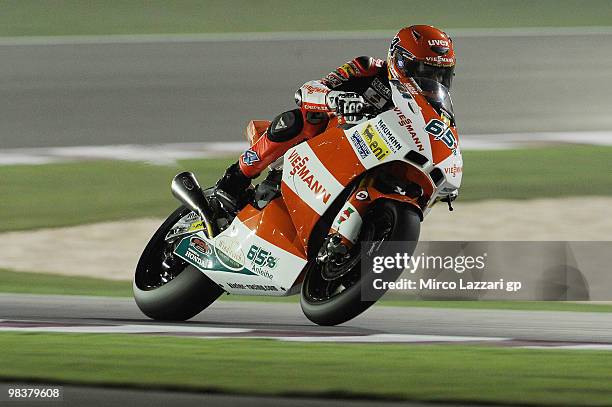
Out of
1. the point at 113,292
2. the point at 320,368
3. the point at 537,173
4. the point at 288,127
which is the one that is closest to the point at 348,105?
the point at 288,127

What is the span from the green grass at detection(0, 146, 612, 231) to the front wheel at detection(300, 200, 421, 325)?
5.17 metres

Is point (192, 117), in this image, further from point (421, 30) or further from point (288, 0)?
point (421, 30)

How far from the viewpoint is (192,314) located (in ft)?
28.2

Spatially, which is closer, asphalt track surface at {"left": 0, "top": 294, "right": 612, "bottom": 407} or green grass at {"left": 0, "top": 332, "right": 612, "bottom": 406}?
green grass at {"left": 0, "top": 332, "right": 612, "bottom": 406}

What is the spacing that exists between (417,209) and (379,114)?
2.18 feet

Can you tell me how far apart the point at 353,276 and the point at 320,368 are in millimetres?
838

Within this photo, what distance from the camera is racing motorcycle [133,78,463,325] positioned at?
7.44m

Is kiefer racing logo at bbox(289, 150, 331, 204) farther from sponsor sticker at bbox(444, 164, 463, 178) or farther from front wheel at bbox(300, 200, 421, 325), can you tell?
sponsor sticker at bbox(444, 164, 463, 178)

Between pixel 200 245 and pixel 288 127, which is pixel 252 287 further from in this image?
pixel 288 127

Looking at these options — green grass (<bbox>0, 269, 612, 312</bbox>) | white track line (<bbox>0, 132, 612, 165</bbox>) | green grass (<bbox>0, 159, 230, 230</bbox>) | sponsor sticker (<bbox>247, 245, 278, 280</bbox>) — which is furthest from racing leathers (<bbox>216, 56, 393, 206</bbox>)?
white track line (<bbox>0, 132, 612, 165</bbox>)

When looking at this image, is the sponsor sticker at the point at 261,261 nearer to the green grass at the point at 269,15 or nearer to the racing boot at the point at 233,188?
the racing boot at the point at 233,188

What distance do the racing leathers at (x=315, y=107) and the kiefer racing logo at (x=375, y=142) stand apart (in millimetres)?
255

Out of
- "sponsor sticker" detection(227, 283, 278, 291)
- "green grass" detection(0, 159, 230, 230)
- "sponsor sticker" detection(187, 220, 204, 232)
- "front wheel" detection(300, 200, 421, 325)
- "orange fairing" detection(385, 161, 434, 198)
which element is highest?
"orange fairing" detection(385, 161, 434, 198)

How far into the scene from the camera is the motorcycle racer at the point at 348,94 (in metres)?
7.91
